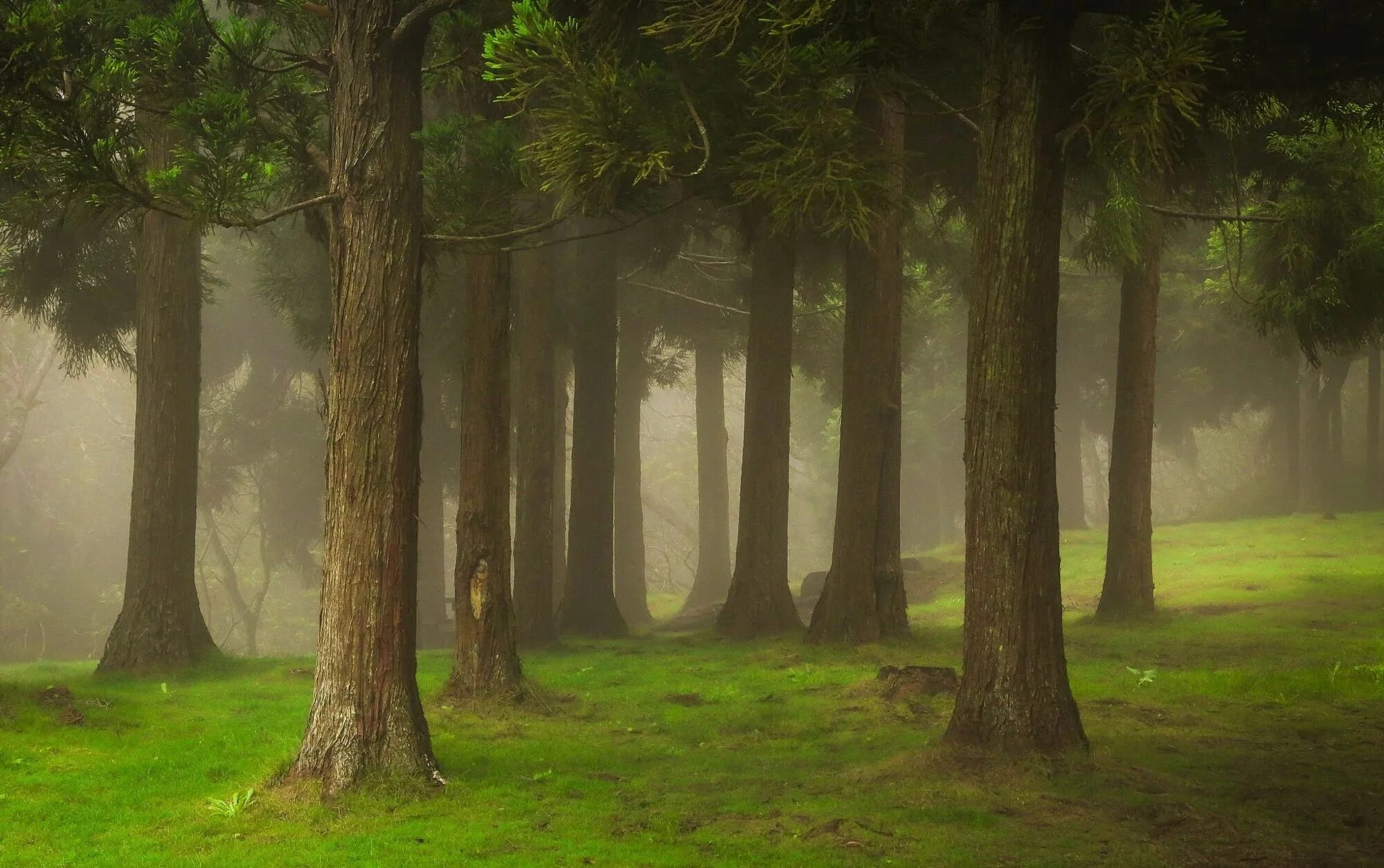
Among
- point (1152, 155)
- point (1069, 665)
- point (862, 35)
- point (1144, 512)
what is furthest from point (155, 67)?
point (1144, 512)

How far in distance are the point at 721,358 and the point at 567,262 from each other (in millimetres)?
7084

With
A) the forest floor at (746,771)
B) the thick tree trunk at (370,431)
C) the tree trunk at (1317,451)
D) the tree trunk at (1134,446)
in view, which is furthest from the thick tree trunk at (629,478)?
the tree trunk at (1317,451)

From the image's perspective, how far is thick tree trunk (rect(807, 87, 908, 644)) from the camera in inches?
620

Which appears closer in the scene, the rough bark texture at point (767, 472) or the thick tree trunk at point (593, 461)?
the rough bark texture at point (767, 472)

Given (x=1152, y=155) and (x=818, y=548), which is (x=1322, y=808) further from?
(x=818, y=548)

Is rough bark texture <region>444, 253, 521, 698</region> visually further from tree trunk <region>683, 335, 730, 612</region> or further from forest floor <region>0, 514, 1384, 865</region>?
tree trunk <region>683, 335, 730, 612</region>

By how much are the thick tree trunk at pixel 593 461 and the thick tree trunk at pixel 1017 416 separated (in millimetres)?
10730

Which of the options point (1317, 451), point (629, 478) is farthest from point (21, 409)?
point (1317, 451)

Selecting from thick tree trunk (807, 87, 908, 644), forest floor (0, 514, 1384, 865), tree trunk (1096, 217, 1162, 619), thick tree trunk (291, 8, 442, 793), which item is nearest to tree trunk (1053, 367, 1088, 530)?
tree trunk (1096, 217, 1162, 619)

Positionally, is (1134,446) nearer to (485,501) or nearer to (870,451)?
(870,451)

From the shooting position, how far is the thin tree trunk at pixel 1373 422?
31938 millimetres

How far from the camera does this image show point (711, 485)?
3039 centimetres

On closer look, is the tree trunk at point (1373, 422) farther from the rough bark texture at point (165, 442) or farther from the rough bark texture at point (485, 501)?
the rough bark texture at point (165, 442)

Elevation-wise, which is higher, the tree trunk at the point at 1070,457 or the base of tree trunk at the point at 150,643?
the tree trunk at the point at 1070,457
